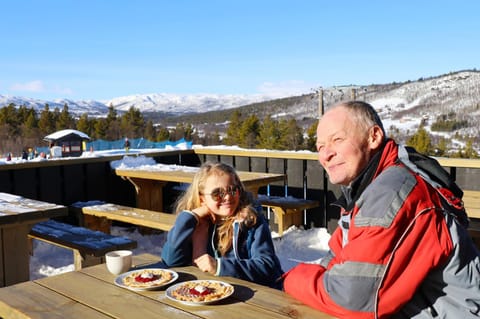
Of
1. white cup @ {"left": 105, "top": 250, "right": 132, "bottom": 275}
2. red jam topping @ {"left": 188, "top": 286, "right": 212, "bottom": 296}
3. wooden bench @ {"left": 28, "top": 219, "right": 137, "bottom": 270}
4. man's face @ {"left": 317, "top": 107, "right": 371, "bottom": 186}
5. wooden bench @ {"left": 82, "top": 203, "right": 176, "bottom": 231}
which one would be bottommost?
wooden bench @ {"left": 28, "top": 219, "right": 137, "bottom": 270}

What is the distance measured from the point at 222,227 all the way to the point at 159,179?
2907 millimetres

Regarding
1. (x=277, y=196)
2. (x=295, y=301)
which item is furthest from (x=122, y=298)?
(x=277, y=196)

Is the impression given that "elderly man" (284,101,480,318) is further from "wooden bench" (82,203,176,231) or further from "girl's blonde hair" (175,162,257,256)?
"wooden bench" (82,203,176,231)

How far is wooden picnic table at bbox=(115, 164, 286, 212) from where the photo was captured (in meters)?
4.87

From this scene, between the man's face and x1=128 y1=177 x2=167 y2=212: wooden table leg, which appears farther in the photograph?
x1=128 y1=177 x2=167 y2=212: wooden table leg

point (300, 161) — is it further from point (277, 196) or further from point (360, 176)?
point (360, 176)

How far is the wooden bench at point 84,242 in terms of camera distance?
379cm

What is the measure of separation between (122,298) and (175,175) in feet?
11.2

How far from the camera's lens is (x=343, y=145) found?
1.46 metres

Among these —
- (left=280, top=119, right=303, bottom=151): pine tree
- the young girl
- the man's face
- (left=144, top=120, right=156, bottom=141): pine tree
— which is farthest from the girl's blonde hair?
(left=144, top=120, right=156, bottom=141): pine tree

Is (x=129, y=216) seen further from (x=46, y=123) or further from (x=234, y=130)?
(x=46, y=123)

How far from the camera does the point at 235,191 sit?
2.28m

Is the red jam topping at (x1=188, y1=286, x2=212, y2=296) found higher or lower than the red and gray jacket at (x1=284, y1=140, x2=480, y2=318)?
lower

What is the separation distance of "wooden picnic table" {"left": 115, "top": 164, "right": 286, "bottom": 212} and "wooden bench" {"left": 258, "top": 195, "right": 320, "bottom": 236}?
278 mm
